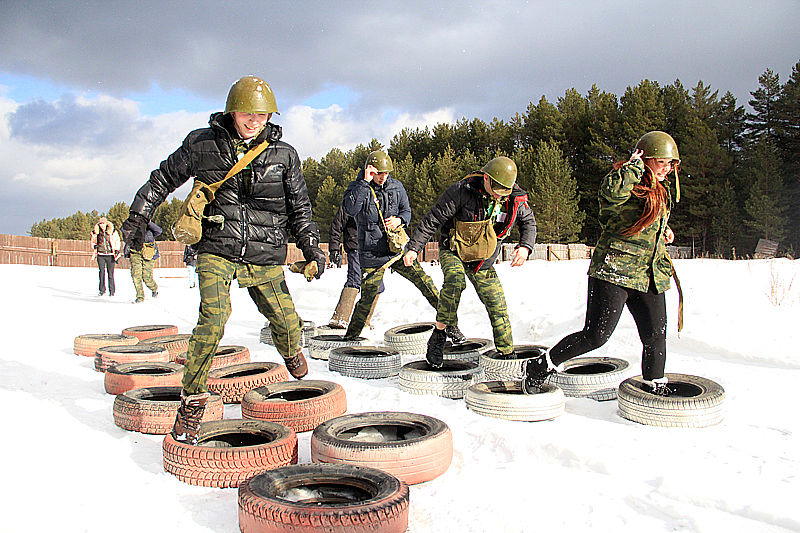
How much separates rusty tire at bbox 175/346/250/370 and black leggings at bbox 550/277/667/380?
3.54 meters

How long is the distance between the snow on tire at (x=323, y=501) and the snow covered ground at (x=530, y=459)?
0.24m

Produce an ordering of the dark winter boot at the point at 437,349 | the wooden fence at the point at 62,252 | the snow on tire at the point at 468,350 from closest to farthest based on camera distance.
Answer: the dark winter boot at the point at 437,349 → the snow on tire at the point at 468,350 → the wooden fence at the point at 62,252

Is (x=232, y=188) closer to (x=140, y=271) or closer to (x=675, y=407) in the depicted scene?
(x=675, y=407)

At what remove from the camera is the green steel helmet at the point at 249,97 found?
3.68 meters

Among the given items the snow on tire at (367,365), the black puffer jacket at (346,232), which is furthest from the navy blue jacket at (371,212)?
the snow on tire at (367,365)

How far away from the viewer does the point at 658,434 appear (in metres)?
4.10

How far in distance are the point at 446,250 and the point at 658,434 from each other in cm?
255

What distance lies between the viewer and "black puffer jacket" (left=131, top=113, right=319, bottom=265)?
3775 millimetres

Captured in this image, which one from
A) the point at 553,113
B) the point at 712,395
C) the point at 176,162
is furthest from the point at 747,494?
the point at 553,113

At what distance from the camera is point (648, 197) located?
4.22 metres

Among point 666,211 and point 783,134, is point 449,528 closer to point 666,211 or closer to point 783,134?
point 666,211

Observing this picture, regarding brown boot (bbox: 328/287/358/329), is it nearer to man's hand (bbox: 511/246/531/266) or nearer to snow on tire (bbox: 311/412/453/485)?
man's hand (bbox: 511/246/531/266)

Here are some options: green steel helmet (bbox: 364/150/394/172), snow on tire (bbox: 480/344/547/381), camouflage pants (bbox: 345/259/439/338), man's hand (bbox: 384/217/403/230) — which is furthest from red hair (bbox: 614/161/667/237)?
green steel helmet (bbox: 364/150/394/172)

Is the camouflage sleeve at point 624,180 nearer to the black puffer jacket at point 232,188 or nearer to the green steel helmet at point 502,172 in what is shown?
the green steel helmet at point 502,172
